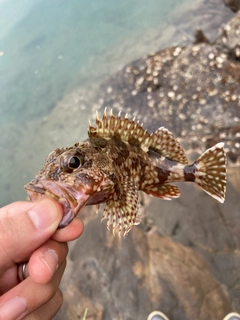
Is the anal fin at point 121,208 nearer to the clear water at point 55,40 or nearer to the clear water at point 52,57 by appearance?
the clear water at point 52,57

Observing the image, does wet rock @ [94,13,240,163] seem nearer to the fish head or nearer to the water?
the water

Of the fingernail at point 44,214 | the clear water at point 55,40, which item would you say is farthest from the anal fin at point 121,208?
the clear water at point 55,40

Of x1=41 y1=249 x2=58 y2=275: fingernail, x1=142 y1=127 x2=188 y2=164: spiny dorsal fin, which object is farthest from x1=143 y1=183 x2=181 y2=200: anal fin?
x1=41 y1=249 x2=58 y2=275: fingernail

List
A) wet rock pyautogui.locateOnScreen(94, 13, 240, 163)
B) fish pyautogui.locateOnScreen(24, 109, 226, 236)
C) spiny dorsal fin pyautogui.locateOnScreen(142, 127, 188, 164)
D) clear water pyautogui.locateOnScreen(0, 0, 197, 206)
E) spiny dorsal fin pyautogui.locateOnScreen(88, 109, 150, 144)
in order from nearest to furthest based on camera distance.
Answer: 1. fish pyautogui.locateOnScreen(24, 109, 226, 236)
2. spiny dorsal fin pyautogui.locateOnScreen(88, 109, 150, 144)
3. spiny dorsal fin pyautogui.locateOnScreen(142, 127, 188, 164)
4. wet rock pyautogui.locateOnScreen(94, 13, 240, 163)
5. clear water pyautogui.locateOnScreen(0, 0, 197, 206)

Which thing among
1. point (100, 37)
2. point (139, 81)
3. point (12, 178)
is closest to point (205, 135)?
point (139, 81)

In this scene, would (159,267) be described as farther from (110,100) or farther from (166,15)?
(166,15)

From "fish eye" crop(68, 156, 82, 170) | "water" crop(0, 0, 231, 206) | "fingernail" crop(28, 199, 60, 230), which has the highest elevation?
"fish eye" crop(68, 156, 82, 170)

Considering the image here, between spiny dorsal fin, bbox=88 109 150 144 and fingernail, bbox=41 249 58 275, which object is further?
spiny dorsal fin, bbox=88 109 150 144
